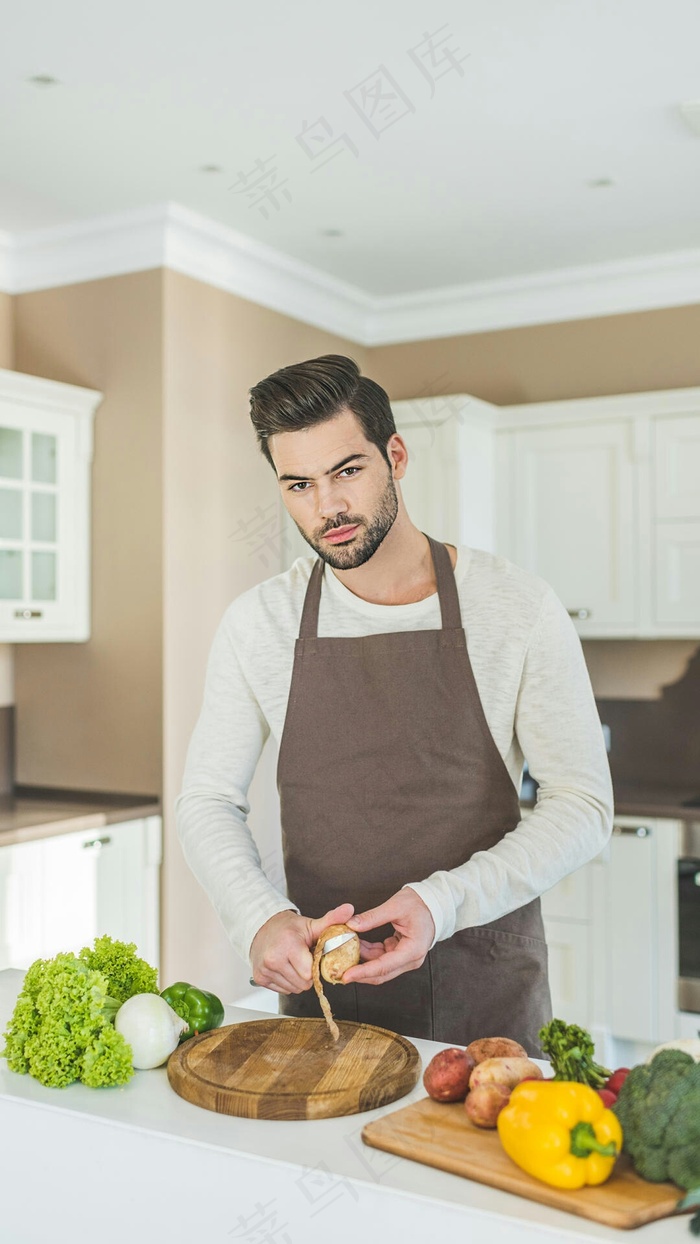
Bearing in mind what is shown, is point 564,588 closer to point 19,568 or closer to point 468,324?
point 468,324

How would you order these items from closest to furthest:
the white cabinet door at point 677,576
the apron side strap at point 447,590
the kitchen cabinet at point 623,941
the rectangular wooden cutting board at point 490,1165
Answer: the rectangular wooden cutting board at point 490,1165 < the apron side strap at point 447,590 < the kitchen cabinet at point 623,941 < the white cabinet door at point 677,576

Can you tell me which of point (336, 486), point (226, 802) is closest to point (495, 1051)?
point (226, 802)

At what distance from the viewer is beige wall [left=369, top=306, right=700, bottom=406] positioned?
4066 millimetres

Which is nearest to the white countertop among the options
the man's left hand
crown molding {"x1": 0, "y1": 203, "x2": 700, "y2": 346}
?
the man's left hand

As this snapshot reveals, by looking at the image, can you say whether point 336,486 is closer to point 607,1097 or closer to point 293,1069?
point 293,1069

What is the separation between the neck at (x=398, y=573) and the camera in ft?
5.99

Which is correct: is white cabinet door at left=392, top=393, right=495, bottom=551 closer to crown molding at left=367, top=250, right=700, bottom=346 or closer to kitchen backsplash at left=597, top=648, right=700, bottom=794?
crown molding at left=367, top=250, right=700, bottom=346

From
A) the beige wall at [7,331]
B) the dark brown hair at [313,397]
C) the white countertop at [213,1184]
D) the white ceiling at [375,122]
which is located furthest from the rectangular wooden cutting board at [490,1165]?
the beige wall at [7,331]

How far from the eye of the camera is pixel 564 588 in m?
4.00

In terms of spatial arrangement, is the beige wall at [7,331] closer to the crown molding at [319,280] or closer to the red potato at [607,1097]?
the crown molding at [319,280]

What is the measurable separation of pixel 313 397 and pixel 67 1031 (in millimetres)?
894

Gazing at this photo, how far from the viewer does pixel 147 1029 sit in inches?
52.1

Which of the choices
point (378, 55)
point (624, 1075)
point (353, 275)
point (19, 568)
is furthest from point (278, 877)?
point (624, 1075)

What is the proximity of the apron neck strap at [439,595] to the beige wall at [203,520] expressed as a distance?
1.75 metres
